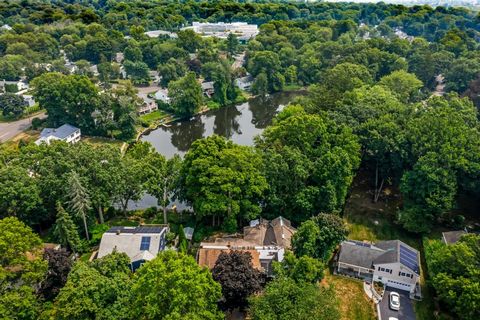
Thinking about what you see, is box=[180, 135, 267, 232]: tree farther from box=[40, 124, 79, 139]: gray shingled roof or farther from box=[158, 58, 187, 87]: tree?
box=[158, 58, 187, 87]: tree

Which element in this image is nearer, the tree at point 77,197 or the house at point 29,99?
the tree at point 77,197

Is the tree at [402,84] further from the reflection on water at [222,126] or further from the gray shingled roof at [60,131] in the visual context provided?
the gray shingled roof at [60,131]

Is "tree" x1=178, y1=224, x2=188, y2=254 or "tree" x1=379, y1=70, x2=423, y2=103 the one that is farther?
"tree" x1=379, y1=70, x2=423, y2=103

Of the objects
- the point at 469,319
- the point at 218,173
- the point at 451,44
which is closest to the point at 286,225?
the point at 218,173

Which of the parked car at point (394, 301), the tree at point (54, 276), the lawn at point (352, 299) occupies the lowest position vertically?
the lawn at point (352, 299)

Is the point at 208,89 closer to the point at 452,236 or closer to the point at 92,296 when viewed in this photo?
the point at 452,236

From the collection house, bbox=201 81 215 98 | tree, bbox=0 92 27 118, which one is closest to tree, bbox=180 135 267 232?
house, bbox=201 81 215 98

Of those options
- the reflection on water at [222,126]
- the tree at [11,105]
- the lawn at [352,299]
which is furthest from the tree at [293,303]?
the tree at [11,105]

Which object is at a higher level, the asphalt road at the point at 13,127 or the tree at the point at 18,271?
the tree at the point at 18,271
